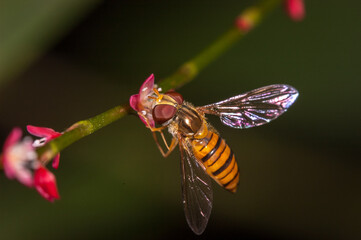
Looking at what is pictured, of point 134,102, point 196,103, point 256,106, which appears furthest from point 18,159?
point 196,103

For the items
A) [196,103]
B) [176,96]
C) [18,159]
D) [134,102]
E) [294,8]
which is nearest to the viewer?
[18,159]

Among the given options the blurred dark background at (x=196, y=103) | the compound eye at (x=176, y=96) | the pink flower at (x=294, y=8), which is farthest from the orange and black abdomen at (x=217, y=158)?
the blurred dark background at (x=196, y=103)

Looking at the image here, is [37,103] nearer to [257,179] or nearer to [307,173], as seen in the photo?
[257,179]

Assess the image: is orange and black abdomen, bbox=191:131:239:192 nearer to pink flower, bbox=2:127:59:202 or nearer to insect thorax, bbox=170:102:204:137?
insect thorax, bbox=170:102:204:137

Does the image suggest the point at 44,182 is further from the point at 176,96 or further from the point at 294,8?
the point at 294,8

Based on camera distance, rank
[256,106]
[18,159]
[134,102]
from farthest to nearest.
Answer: [256,106] < [134,102] < [18,159]

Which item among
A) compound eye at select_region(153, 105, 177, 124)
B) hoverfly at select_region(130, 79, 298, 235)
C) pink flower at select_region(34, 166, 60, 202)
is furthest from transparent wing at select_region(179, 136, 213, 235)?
pink flower at select_region(34, 166, 60, 202)
